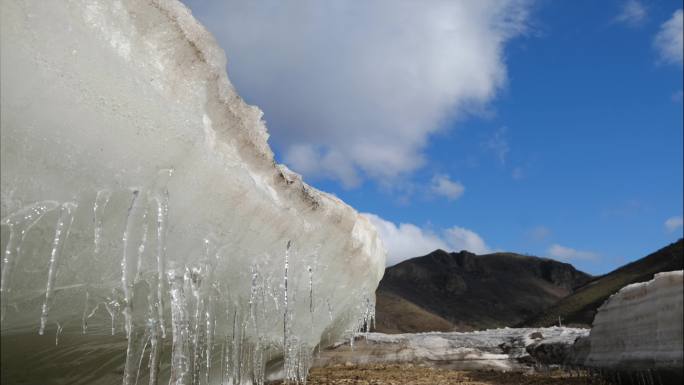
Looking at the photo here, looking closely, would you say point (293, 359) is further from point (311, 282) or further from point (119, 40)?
point (119, 40)

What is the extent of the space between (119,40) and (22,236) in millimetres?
1428

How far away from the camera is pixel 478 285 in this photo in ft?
342

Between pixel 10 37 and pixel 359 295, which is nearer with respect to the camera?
pixel 10 37

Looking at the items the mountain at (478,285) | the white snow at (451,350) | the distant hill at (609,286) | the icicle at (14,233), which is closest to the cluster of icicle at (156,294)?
the icicle at (14,233)

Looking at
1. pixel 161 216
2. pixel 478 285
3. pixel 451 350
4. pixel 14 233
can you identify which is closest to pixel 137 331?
pixel 161 216

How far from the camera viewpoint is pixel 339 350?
12547 mm

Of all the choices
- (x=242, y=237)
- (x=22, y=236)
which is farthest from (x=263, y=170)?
(x=22, y=236)

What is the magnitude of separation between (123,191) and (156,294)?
3.34 ft

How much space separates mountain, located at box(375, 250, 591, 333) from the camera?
87.9 metres

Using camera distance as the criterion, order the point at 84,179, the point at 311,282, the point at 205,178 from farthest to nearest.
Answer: the point at 311,282 < the point at 205,178 < the point at 84,179

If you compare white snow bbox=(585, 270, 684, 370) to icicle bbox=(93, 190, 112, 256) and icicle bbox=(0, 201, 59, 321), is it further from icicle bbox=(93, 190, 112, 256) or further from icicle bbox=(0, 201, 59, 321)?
icicle bbox=(0, 201, 59, 321)

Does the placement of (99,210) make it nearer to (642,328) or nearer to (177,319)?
(177,319)

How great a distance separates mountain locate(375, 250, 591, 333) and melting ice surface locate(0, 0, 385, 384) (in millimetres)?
64127

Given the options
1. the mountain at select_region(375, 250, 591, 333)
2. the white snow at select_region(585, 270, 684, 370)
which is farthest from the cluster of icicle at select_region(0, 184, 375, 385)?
the mountain at select_region(375, 250, 591, 333)
